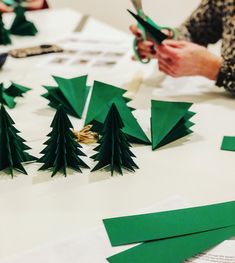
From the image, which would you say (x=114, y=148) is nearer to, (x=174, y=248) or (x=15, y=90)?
(x=174, y=248)

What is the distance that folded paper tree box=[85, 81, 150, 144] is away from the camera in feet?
3.35

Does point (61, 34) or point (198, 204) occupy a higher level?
point (61, 34)

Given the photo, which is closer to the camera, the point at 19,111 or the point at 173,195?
the point at 173,195

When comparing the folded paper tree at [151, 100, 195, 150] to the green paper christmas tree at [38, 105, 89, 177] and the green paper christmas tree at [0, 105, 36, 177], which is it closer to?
the green paper christmas tree at [38, 105, 89, 177]

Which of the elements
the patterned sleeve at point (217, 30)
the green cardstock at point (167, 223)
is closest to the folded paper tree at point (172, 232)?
the green cardstock at point (167, 223)

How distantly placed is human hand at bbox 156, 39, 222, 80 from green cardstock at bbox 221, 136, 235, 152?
1.04 ft

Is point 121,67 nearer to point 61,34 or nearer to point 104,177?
point 61,34

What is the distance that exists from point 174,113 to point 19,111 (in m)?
0.41

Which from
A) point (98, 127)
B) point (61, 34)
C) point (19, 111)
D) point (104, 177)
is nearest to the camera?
point (104, 177)

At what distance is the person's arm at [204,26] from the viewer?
1.52 metres

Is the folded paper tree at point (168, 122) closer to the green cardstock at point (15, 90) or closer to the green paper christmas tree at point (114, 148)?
the green paper christmas tree at point (114, 148)

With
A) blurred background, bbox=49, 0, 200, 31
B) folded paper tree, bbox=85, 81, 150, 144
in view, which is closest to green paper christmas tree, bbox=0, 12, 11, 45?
folded paper tree, bbox=85, 81, 150, 144

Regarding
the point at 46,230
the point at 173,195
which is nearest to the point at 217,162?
the point at 173,195

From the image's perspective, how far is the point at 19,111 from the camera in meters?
1.21
